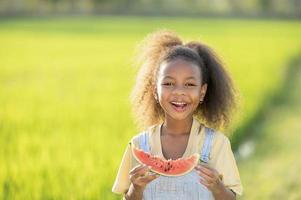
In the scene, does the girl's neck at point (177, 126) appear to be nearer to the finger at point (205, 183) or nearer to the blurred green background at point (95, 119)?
the finger at point (205, 183)

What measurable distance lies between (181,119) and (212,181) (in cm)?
39

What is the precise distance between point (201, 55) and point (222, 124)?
375 mm

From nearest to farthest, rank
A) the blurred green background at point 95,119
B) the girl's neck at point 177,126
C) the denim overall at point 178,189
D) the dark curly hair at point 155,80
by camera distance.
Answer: the denim overall at point 178,189 → the girl's neck at point 177,126 → the dark curly hair at point 155,80 → the blurred green background at point 95,119

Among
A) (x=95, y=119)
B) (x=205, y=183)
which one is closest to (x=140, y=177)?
(x=205, y=183)

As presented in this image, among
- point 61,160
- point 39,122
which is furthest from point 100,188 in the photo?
point 39,122

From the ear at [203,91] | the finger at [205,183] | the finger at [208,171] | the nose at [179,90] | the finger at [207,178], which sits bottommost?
the finger at [205,183]

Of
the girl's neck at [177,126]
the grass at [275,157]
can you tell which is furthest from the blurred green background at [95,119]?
the girl's neck at [177,126]

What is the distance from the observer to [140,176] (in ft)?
12.2

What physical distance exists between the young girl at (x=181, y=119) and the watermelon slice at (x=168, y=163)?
0.14ft

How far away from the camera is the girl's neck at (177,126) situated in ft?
13.2

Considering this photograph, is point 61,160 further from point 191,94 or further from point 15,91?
point 15,91

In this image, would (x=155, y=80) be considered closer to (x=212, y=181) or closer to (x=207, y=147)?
(x=207, y=147)

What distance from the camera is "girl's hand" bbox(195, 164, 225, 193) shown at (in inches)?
147

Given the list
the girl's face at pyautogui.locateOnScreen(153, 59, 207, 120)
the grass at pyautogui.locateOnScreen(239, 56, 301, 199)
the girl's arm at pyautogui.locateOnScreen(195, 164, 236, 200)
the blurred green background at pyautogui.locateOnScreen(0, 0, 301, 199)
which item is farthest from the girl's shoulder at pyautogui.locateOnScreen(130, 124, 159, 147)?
the grass at pyautogui.locateOnScreen(239, 56, 301, 199)
